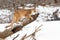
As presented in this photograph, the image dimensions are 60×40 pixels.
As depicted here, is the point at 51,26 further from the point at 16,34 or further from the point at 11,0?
the point at 11,0

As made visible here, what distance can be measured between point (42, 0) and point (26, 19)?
41.5 inches

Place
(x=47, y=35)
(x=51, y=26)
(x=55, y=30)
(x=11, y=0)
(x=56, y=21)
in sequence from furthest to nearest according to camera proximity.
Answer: (x=11, y=0) → (x=56, y=21) → (x=51, y=26) → (x=55, y=30) → (x=47, y=35)

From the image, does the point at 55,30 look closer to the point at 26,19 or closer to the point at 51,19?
the point at 26,19

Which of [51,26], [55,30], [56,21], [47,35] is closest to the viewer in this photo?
[47,35]

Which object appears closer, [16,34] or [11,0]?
[16,34]

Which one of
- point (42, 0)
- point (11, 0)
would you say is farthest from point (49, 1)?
point (11, 0)

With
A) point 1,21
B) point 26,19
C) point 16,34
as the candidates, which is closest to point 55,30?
point 26,19

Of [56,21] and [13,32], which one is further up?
[13,32]

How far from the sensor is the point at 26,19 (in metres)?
1.68

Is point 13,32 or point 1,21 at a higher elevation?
point 13,32

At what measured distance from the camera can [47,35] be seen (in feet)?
4.86

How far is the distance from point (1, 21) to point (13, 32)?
69 centimetres

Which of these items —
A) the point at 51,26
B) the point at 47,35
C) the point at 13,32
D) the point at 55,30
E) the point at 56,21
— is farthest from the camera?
the point at 56,21

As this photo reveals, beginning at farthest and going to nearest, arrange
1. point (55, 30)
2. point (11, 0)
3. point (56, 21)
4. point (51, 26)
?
point (11, 0)
point (56, 21)
point (51, 26)
point (55, 30)
